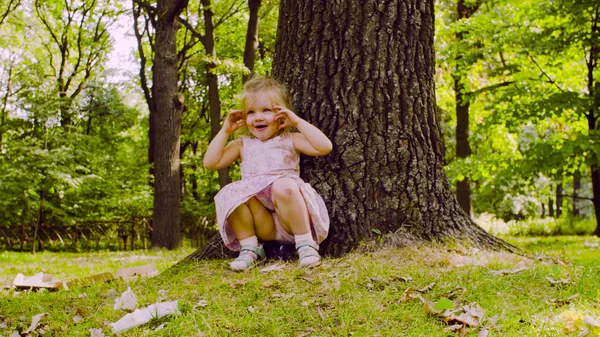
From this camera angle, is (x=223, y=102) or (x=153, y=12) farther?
(x=223, y=102)

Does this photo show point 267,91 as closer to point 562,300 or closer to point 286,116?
point 286,116

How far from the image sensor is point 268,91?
3.99 meters

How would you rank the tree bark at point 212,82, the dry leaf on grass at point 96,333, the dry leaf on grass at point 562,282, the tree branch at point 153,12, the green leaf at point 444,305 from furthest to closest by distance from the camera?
the tree bark at point 212,82, the tree branch at point 153,12, the dry leaf on grass at point 562,282, the dry leaf on grass at point 96,333, the green leaf at point 444,305

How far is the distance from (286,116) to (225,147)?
1.90ft

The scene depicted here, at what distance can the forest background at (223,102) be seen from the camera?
997 cm

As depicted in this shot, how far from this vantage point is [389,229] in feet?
12.7

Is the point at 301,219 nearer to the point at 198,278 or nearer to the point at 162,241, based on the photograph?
the point at 198,278

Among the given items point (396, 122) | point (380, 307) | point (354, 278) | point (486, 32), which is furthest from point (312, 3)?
point (486, 32)

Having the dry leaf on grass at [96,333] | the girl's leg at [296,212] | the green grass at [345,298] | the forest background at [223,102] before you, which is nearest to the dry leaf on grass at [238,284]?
the green grass at [345,298]

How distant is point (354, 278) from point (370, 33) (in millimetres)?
1747

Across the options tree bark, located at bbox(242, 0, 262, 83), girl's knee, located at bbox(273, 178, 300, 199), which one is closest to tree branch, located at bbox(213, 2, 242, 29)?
tree bark, located at bbox(242, 0, 262, 83)

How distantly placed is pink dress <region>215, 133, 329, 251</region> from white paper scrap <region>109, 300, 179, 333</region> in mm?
965

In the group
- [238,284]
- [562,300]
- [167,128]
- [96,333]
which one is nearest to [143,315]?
[96,333]

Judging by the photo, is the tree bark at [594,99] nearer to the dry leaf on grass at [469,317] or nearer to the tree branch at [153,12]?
the dry leaf on grass at [469,317]
